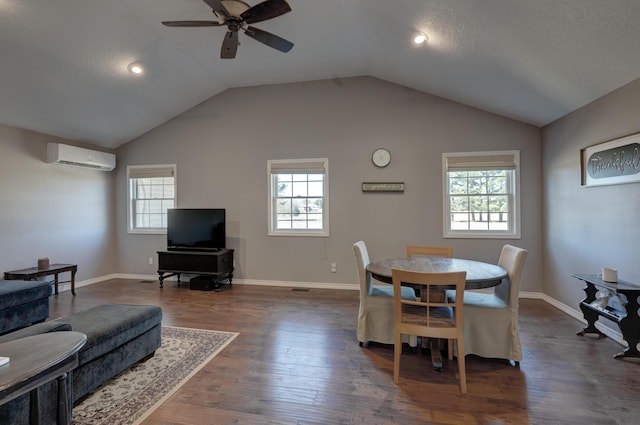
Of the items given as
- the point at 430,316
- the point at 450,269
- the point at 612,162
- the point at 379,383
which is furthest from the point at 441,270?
the point at 612,162

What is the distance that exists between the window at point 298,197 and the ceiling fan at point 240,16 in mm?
2317

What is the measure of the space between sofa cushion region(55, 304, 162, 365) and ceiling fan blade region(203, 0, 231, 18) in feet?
8.65

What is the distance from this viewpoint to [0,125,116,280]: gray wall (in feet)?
14.1

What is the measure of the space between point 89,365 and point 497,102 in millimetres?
5249

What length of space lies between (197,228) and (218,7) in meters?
3.59

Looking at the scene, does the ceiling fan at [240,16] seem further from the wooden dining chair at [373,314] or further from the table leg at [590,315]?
the table leg at [590,315]

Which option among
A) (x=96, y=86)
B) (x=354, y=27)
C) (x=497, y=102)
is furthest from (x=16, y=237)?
(x=497, y=102)

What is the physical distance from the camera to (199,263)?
5.03 metres

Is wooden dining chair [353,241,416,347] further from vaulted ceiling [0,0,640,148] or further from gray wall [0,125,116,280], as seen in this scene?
gray wall [0,125,116,280]

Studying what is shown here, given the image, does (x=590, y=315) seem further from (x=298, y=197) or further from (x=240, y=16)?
(x=240, y=16)

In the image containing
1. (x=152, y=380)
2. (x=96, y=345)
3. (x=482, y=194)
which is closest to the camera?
(x=96, y=345)

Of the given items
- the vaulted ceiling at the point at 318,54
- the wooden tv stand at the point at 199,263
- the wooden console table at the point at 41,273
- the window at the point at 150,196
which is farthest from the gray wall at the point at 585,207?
the wooden console table at the point at 41,273

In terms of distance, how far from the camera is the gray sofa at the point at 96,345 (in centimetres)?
170

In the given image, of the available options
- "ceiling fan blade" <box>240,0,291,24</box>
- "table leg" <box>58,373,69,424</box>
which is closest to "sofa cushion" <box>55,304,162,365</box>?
"table leg" <box>58,373,69,424</box>
